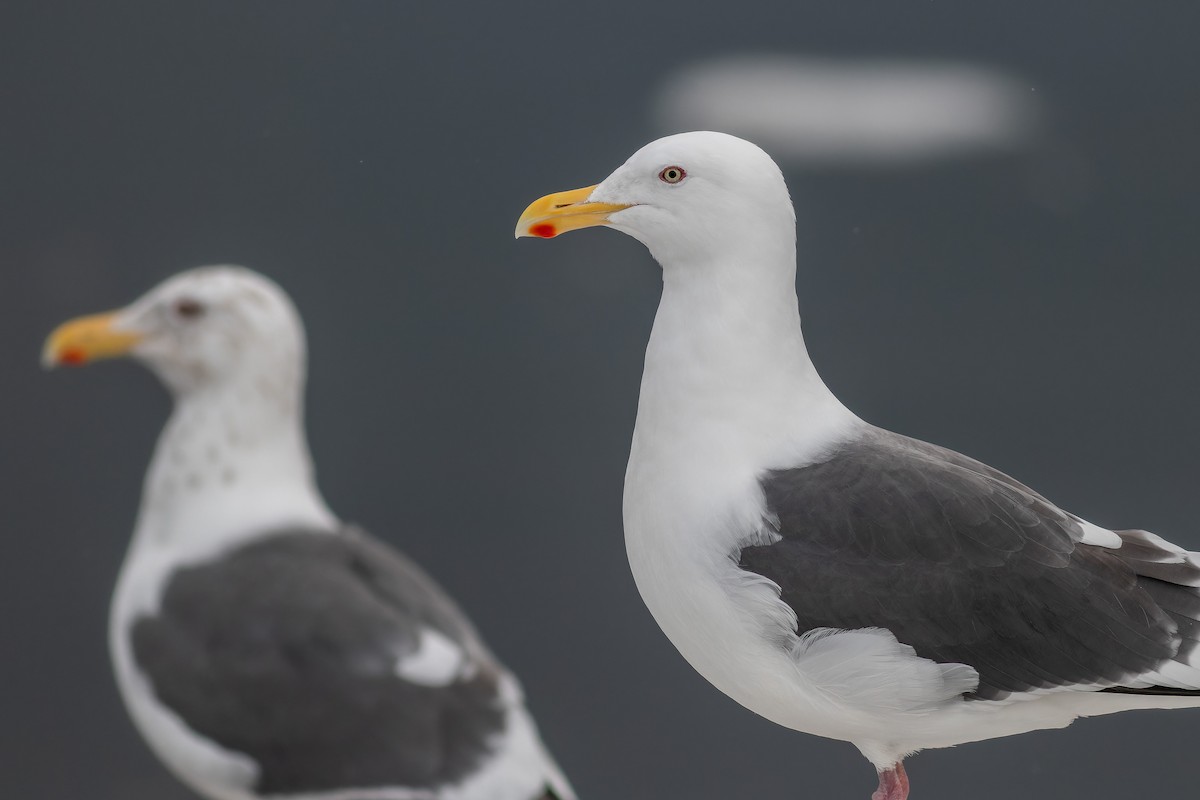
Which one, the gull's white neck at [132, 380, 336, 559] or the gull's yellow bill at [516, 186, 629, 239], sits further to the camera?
the gull's yellow bill at [516, 186, 629, 239]

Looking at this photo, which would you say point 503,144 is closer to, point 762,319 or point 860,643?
point 762,319

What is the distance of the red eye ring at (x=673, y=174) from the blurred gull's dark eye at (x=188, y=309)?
0.85 metres

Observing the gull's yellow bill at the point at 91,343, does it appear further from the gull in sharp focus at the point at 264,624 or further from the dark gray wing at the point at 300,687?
the dark gray wing at the point at 300,687

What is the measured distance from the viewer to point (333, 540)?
1.63m

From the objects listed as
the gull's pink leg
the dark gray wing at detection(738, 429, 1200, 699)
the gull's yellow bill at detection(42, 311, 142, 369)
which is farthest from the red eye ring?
the gull's pink leg

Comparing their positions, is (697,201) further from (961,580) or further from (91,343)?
(91,343)

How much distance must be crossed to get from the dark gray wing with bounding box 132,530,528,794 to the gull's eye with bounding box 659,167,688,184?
0.91 m

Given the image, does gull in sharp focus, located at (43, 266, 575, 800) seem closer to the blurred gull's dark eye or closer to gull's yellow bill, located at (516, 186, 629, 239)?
the blurred gull's dark eye

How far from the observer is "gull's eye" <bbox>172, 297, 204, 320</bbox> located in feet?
5.16

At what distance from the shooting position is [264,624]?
1530 mm

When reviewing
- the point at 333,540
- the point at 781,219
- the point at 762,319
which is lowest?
the point at 333,540

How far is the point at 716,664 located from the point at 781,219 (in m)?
0.69

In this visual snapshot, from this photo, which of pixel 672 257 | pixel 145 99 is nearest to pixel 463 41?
pixel 145 99

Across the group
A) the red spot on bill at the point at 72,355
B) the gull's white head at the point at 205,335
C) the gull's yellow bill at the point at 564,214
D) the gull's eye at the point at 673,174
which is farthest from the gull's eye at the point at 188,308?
the gull's eye at the point at 673,174
